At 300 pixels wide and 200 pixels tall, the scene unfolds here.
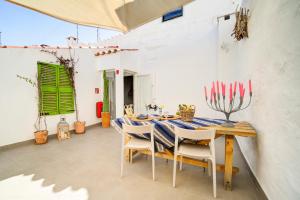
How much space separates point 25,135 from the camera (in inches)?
150

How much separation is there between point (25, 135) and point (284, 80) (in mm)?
5242

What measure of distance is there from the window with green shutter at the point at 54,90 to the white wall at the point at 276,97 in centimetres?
497

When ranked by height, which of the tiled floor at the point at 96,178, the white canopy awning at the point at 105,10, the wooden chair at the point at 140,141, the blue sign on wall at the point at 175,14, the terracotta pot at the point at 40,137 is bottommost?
the tiled floor at the point at 96,178

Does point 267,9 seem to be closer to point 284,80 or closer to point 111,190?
point 284,80

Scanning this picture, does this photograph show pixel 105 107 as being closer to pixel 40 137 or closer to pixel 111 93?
pixel 111 93

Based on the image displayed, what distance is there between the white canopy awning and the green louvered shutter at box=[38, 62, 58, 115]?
10.1 feet

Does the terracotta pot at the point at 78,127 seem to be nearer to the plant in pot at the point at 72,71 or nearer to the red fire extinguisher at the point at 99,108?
the plant in pot at the point at 72,71

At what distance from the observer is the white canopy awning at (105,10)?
62.6 inches

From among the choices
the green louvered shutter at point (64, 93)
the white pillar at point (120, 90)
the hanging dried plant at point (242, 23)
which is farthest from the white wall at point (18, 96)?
the hanging dried plant at point (242, 23)

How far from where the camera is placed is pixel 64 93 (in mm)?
4688

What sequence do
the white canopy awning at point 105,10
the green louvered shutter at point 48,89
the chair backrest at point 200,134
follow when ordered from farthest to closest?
the green louvered shutter at point 48,89
the chair backrest at point 200,134
the white canopy awning at point 105,10

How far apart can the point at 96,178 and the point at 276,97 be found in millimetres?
2630

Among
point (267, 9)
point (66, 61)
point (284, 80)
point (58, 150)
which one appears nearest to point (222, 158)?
point (284, 80)

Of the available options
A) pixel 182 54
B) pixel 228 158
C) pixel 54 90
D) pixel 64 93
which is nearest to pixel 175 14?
pixel 182 54
